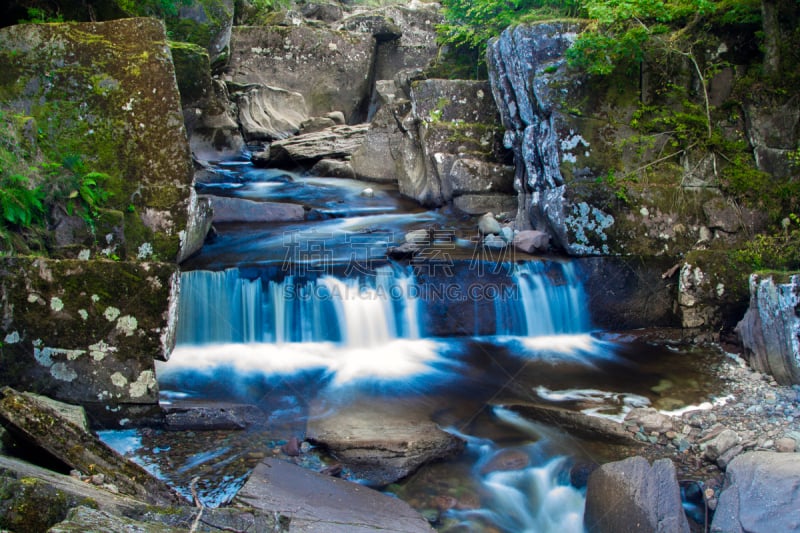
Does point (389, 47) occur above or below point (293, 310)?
above

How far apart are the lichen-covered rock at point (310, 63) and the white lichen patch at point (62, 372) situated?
569 inches

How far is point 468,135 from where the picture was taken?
34.2ft

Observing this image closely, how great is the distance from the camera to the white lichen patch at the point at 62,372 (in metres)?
4.56

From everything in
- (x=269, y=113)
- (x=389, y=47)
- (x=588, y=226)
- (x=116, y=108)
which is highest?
(x=389, y=47)

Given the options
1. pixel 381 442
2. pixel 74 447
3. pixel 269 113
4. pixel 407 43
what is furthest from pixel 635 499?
pixel 407 43

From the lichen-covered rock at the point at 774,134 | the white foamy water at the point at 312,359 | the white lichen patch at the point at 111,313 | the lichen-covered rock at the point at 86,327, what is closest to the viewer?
the lichen-covered rock at the point at 86,327

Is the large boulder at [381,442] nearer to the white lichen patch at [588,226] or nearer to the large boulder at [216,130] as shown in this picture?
the white lichen patch at [588,226]

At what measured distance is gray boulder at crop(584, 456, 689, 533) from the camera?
12.2 ft

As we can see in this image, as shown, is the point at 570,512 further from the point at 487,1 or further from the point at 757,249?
the point at 487,1

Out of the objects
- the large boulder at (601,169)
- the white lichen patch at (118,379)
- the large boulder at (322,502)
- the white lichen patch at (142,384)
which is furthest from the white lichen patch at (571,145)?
the white lichen patch at (118,379)

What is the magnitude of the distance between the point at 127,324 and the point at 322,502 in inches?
84.0

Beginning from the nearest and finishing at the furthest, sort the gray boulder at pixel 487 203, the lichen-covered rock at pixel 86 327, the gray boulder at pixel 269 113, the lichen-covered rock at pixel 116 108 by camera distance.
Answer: the lichen-covered rock at pixel 86 327
the lichen-covered rock at pixel 116 108
the gray boulder at pixel 487 203
the gray boulder at pixel 269 113

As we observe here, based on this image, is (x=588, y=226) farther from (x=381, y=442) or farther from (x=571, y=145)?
(x=381, y=442)

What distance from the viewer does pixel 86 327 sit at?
459 centimetres
